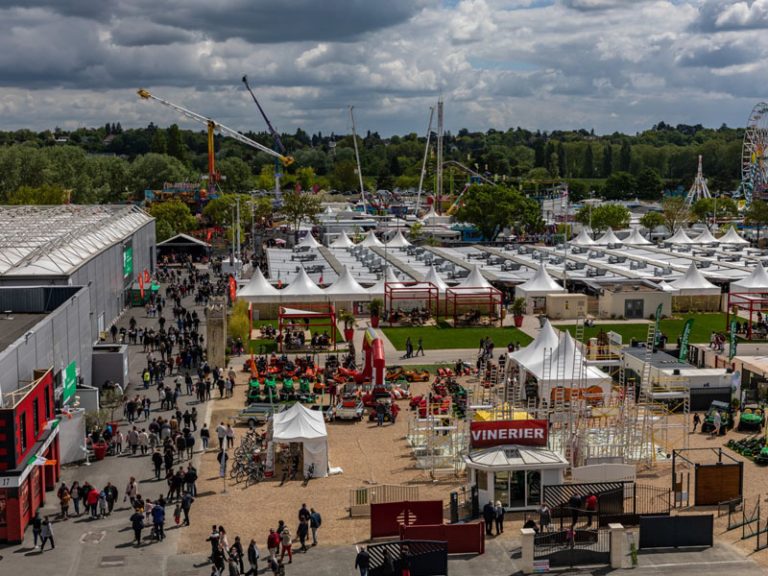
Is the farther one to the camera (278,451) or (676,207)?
(676,207)

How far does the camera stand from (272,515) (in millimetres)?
23406

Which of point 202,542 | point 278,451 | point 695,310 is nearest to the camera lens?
point 202,542

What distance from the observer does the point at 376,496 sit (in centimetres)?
2381

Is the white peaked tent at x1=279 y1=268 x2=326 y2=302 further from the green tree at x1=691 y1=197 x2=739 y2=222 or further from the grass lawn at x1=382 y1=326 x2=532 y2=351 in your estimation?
the green tree at x1=691 y1=197 x2=739 y2=222

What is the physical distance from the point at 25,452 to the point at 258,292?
27684 millimetres

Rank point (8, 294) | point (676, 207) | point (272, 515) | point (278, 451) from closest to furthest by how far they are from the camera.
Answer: point (272, 515)
point (278, 451)
point (8, 294)
point (676, 207)

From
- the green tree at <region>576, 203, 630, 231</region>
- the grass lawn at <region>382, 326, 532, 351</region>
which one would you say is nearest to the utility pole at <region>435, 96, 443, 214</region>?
the green tree at <region>576, 203, 630, 231</region>

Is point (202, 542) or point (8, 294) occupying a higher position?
point (8, 294)

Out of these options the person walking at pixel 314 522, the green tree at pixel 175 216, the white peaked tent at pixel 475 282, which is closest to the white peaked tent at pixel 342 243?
the green tree at pixel 175 216

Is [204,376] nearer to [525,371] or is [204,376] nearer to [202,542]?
[525,371]

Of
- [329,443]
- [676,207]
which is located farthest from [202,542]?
[676,207]

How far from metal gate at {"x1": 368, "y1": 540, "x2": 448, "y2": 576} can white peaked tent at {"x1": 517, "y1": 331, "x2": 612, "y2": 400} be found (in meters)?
13.1

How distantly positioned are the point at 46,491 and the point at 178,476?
3.41 m

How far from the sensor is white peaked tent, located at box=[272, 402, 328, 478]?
26.2 metres
